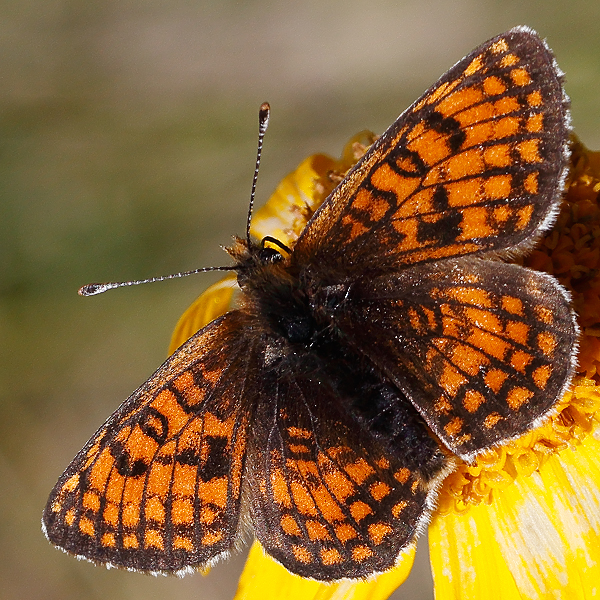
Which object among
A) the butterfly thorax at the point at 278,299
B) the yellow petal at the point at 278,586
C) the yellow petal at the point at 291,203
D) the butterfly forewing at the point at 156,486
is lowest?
the yellow petal at the point at 278,586

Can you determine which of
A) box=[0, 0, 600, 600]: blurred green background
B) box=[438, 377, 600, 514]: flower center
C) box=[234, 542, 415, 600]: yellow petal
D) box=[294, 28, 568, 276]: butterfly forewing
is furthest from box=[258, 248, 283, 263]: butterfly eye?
box=[0, 0, 600, 600]: blurred green background

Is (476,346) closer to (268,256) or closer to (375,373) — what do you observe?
(375,373)

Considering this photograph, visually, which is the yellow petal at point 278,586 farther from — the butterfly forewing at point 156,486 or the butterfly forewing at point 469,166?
the butterfly forewing at point 469,166

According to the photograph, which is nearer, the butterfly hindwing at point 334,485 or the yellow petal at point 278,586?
the butterfly hindwing at point 334,485

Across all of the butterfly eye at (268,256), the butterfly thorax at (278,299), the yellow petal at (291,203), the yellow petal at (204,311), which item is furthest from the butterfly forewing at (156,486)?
the yellow petal at (291,203)

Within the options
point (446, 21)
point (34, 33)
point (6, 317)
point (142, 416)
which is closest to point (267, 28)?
point (446, 21)

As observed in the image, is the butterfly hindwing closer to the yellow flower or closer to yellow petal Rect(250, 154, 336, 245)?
the yellow flower

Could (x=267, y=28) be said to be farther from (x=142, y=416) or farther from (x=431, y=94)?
(x=142, y=416)
